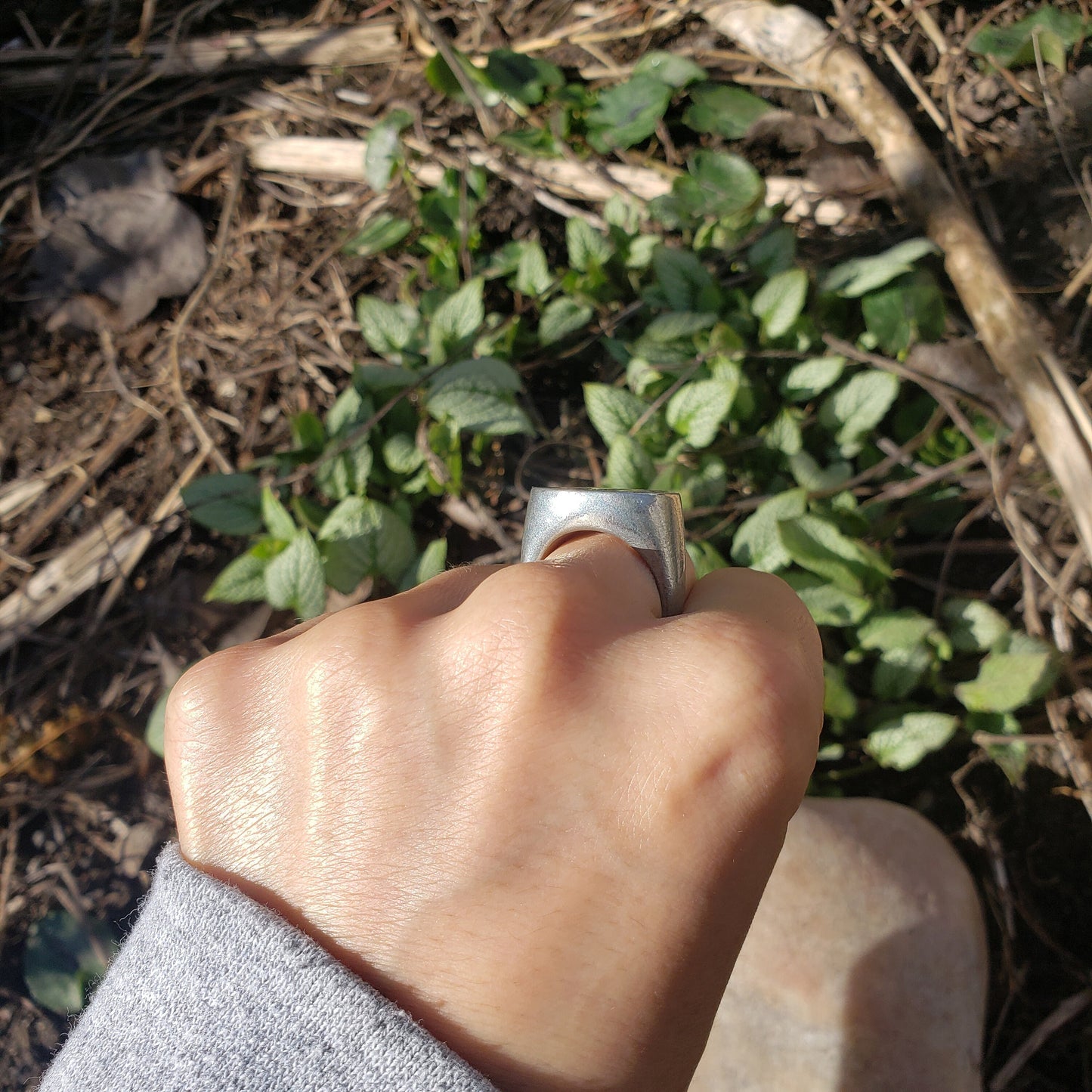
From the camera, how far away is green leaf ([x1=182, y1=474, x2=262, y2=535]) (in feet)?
5.51

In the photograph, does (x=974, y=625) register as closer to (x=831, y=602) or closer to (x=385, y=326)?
(x=831, y=602)

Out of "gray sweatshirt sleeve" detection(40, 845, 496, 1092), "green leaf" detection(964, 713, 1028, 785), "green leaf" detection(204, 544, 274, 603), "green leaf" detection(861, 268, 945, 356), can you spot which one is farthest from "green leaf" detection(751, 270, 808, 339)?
"gray sweatshirt sleeve" detection(40, 845, 496, 1092)

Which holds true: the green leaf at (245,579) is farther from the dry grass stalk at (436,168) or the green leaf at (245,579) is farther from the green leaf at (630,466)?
the dry grass stalk at (436,168)

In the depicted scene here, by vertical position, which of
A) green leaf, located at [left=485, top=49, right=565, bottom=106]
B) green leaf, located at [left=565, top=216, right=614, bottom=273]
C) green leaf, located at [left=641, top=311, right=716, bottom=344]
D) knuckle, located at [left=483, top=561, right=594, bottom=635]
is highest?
green leaf, located at [left=485, top=49, right=565, bottom=106]

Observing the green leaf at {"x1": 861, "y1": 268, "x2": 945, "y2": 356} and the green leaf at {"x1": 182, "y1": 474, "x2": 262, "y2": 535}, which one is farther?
the green leaf at {"x1": 182, "y1": 474, "x2": 262, "y2": 535}

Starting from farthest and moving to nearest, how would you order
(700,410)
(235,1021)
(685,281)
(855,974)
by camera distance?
(685,281) < (700,410) < (855,974) < (235,1021)

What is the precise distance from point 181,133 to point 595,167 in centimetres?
112

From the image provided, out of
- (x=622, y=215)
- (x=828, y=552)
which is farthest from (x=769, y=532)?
(x=622, y=215)

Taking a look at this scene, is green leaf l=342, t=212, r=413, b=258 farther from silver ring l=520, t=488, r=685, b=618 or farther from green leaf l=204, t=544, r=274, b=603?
silver ring l=520, t=488, r=685, b=618

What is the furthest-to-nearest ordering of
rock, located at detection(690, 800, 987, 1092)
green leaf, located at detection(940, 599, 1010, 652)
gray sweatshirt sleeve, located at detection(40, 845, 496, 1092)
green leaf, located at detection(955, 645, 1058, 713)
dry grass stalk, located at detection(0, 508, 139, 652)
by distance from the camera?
dry grass stalk, located at detection(0, 508, 139, 652), green leaf, located at detection(940, 599, 1010, 652), green leaf, located at detection(955, 645, 1058, 713), rock, located at detection(690, 800, 987, 1092), gray sweatshirt sleeve, located at detection(40, 845, 496, 1092)

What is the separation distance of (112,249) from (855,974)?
88.1 inches

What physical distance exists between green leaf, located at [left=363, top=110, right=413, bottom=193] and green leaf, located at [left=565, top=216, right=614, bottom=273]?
45 centimetres

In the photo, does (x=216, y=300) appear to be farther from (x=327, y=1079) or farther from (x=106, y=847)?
(x=327, y=1079)

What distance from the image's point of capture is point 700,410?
4.93ft
